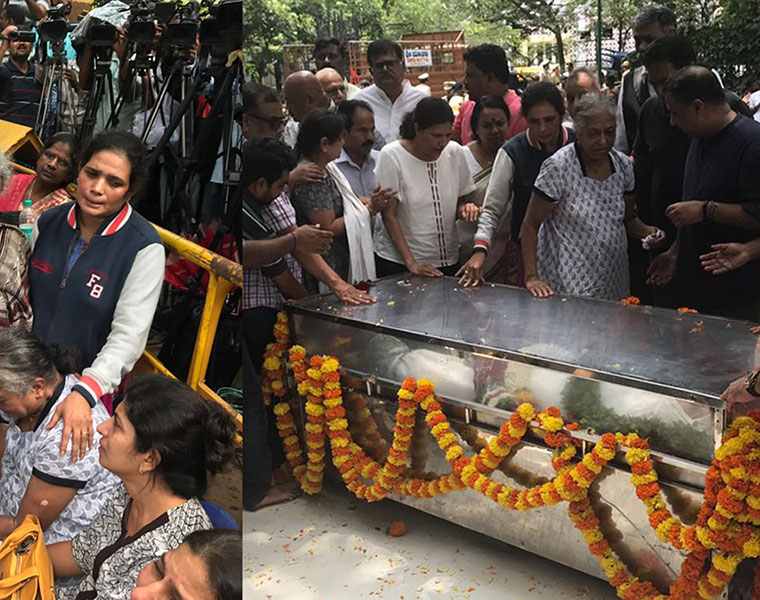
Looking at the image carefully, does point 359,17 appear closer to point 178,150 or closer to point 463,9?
point 463,9


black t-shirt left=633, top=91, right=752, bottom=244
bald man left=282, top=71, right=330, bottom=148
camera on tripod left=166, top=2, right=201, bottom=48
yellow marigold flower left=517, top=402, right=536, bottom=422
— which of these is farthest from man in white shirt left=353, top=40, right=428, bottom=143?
yellow marigold flower left=517, top=402, right=536, bottom=422

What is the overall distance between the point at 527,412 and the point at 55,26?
1445 millimetres

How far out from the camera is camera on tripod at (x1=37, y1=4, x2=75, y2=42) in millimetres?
2100

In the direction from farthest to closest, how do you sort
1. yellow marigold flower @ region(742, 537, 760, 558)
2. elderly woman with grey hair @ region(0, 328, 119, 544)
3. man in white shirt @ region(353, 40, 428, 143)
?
man in white shirt @ region(353, 40, 428, 143), yellow marigold flower @ region(742, 537, 760, 558), elderly woman with grey hair @ region(0, 328, 119, 544)

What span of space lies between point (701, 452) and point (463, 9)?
0.98 meters

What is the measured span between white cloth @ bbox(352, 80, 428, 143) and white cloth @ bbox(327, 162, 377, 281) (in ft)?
0.49

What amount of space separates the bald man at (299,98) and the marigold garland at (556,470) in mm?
535

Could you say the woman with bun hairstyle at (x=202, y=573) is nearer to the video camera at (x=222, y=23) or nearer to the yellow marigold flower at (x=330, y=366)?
the video camera at (x=222, y=23)

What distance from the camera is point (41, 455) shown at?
1186 mm

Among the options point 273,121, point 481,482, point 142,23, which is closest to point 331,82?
point 273,121

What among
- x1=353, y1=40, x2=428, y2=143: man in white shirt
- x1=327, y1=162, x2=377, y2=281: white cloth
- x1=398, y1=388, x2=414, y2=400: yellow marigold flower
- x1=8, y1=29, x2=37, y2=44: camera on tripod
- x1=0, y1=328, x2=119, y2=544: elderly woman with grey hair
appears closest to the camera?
x1=0, y1=328, x2=119, y2=544: elderly woman with grey hair

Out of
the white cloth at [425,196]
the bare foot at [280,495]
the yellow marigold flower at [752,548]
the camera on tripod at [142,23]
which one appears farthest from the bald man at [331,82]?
the yellow marigold flower at [752,548]

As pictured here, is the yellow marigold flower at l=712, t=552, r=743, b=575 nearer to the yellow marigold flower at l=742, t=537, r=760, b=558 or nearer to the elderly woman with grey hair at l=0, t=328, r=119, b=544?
the yellow marigold flower at l=742, t=537, r=760, b=558

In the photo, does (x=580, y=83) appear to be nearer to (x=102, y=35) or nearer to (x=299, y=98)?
(x=299, y=98)
